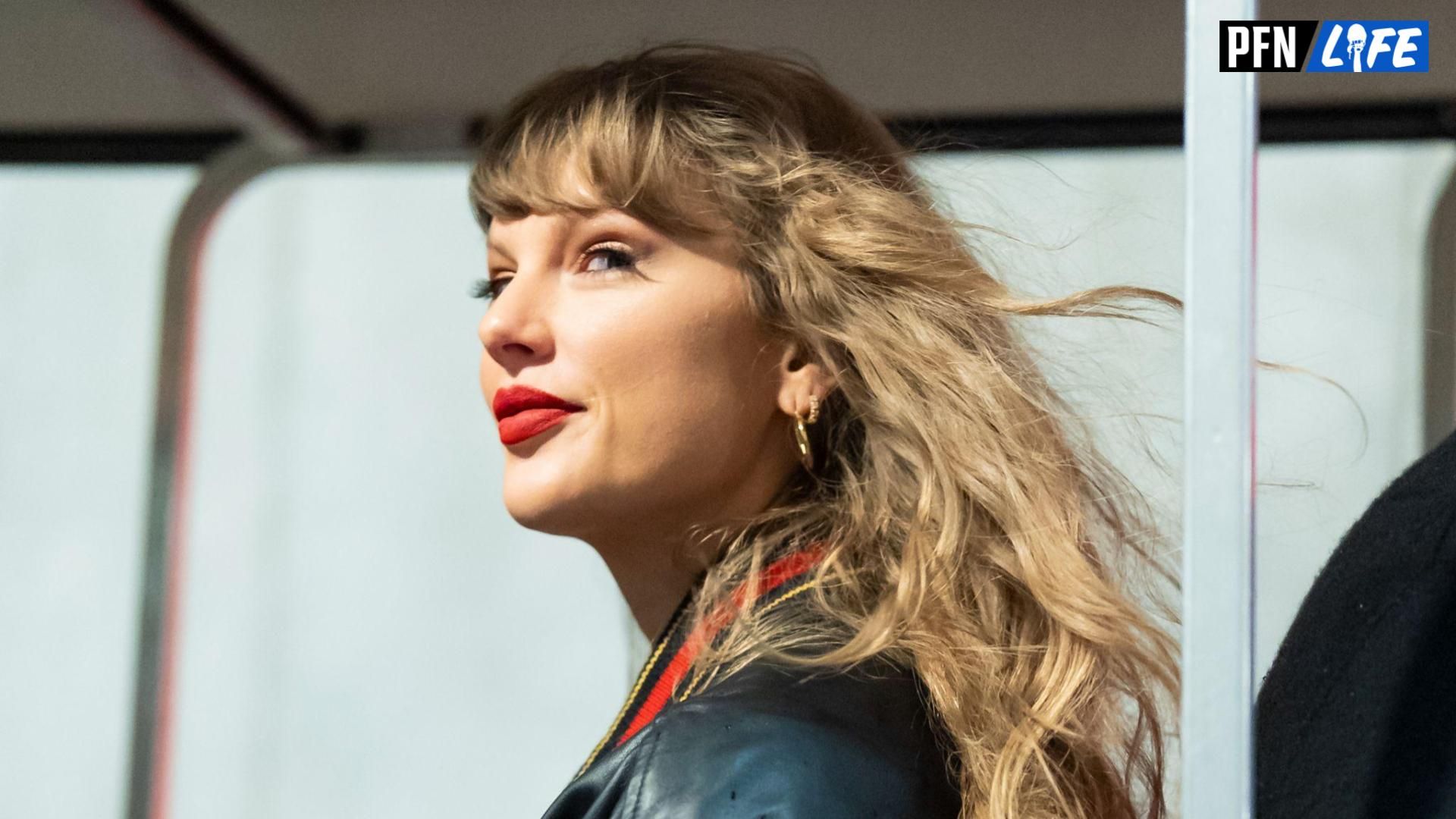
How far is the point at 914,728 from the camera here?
1093 mm

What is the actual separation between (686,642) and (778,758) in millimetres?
288

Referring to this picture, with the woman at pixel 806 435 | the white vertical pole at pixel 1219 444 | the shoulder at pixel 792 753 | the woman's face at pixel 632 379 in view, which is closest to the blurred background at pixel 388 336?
the woman at pixel 806 435

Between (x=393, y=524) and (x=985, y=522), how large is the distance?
1.87m

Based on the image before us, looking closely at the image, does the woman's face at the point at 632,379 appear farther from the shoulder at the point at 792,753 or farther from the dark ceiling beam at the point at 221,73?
the dark ceiling beam at the point at 221,73

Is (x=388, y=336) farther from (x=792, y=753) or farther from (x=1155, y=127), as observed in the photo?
(x=792, y=753)

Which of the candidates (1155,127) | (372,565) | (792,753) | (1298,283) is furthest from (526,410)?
(372,565)

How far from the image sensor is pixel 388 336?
9.75 feet

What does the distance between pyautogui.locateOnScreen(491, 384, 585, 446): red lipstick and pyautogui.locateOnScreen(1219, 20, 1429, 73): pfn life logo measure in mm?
632

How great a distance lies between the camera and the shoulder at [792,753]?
3.10 ft

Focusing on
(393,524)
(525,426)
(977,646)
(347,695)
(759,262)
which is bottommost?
(347,695)

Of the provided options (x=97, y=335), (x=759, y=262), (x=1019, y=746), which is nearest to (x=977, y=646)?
(x=1019, y=746)

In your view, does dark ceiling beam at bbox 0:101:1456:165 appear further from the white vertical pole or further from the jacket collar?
the white vertical pole

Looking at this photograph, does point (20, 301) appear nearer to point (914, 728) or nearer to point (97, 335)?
point (97, 335)

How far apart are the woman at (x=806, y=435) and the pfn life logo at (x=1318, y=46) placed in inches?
11.3
